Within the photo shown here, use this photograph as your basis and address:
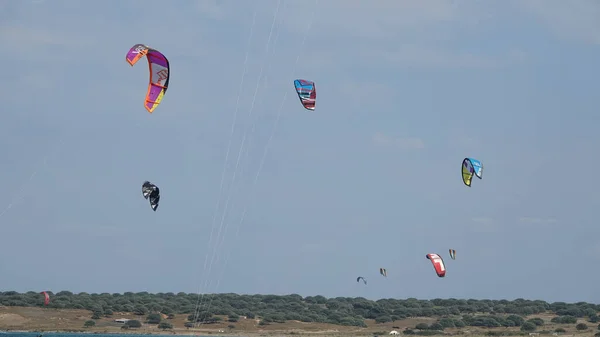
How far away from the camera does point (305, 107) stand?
4366cm

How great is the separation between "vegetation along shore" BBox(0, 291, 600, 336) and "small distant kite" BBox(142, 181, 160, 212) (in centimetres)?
3511

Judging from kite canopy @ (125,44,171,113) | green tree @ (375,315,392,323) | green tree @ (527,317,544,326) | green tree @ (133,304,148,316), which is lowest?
green tree @ (527,317,544,326)

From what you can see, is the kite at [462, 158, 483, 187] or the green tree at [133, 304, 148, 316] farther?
the green tree at [133, 304, 148, 316]

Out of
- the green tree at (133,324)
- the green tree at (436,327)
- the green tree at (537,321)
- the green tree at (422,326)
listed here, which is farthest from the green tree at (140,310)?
the green tree at (537,321)

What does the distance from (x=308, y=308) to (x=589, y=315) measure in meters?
28.3

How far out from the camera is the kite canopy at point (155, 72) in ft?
125

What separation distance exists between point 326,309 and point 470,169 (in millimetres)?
45780

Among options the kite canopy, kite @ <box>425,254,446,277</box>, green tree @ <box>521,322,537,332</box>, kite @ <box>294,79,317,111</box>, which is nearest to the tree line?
green tree @ <box>521,322,537,332</box>

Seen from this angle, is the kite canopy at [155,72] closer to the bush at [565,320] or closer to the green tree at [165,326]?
the green tree at [165,326]

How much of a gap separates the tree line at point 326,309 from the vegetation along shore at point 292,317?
7cm

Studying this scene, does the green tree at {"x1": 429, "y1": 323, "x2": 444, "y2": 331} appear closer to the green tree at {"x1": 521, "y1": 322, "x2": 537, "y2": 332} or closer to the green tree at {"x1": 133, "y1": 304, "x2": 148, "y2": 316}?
the green tree at {"x1": 521, "y1": 322, "x2": 537, "y2": 332}

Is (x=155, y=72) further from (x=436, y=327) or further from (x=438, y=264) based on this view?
(x=436, y=327)

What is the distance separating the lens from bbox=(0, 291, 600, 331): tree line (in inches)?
3346

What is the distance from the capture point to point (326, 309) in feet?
322
